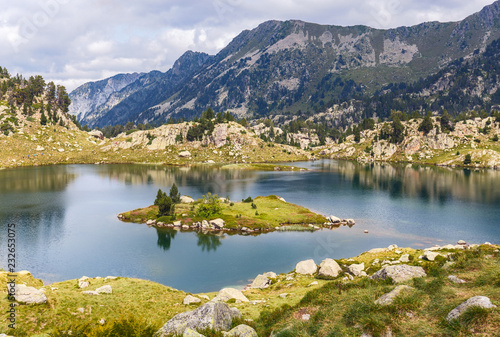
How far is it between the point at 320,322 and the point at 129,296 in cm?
2534

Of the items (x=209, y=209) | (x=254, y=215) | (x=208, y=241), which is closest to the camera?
(x=208, y=241)

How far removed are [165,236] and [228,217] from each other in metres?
19.2

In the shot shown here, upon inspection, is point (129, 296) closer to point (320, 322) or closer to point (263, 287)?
point (263, 287)

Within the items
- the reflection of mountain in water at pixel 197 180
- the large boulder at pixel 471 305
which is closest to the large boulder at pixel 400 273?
the large boulder at pixel 471 305

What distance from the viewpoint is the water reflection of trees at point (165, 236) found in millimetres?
75819

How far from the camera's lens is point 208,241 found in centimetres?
7869

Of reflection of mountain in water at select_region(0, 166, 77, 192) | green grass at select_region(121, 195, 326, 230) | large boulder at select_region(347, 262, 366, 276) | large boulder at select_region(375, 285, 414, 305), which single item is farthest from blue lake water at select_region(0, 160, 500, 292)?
large boulder at select_region(375, 285, 414, 305)

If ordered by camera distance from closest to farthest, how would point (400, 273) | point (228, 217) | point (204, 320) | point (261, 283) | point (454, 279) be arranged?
point (204, 320) < point (454, 279) < point (400, 273) < point (261, 283) < point (228, 217)

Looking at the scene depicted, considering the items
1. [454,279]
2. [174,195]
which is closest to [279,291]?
[454,279]

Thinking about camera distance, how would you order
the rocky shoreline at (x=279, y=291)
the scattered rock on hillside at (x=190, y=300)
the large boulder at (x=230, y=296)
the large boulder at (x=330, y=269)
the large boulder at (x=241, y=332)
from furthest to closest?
the large boulder at (x=330, y=269)
the large boulder at (x=230, y=296)
the scattered rock on hillside at (x=190, y=300)
the rocky shoreline at (x=279, y=291)
the large boulder at (x=241, y=332)

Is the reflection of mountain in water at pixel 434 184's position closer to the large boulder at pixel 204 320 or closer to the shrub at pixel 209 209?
the shrub at pixel 209 209

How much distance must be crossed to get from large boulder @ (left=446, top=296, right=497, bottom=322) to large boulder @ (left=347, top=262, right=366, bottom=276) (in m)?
28.5

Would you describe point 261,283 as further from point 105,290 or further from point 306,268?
point 105,290

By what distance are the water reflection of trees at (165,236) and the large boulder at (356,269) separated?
42.1 meters
